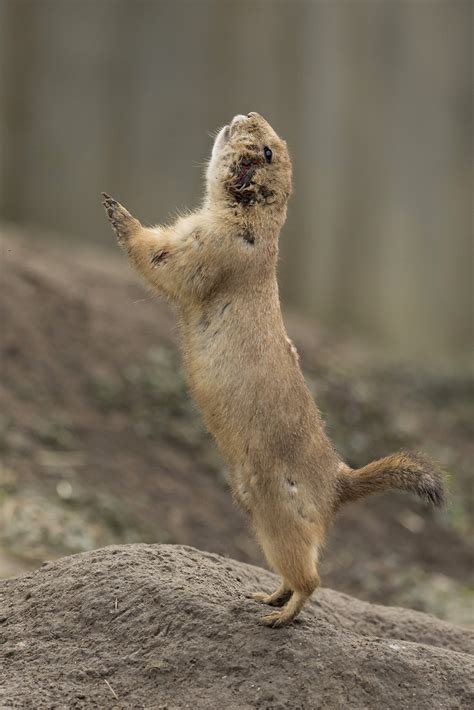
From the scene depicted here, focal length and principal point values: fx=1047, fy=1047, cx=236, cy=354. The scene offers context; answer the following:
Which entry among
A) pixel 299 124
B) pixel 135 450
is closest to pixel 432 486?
pixel 135 450

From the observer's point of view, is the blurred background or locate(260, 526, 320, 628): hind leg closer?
locate(260, 526, 320, 628): hind leg

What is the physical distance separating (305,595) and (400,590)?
4.57 metres

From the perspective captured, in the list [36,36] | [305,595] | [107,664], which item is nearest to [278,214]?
[305,595]

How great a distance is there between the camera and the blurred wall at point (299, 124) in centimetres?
1425

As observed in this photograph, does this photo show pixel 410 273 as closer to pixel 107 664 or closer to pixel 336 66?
pixel 336 66

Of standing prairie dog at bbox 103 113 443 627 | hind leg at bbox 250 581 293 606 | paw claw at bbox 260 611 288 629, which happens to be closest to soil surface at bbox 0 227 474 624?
hind leg at bbox 250 581 293 606

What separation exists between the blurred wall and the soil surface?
3.00 metres

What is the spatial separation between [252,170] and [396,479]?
1725 mm

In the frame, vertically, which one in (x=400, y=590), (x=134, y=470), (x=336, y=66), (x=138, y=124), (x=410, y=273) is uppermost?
(x=336, y=66)

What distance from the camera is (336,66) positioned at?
50.5 feet

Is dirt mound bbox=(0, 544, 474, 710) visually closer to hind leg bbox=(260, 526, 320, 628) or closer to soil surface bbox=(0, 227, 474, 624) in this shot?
hind leg bbox=(260, 526, 320, 628)

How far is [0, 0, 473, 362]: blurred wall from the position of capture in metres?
14.2

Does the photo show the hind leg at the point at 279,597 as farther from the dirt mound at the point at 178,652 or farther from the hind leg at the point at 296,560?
the hind leg at the point at 296,560

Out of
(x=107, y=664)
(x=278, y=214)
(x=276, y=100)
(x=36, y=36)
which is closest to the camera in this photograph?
(x=107, y=664)
